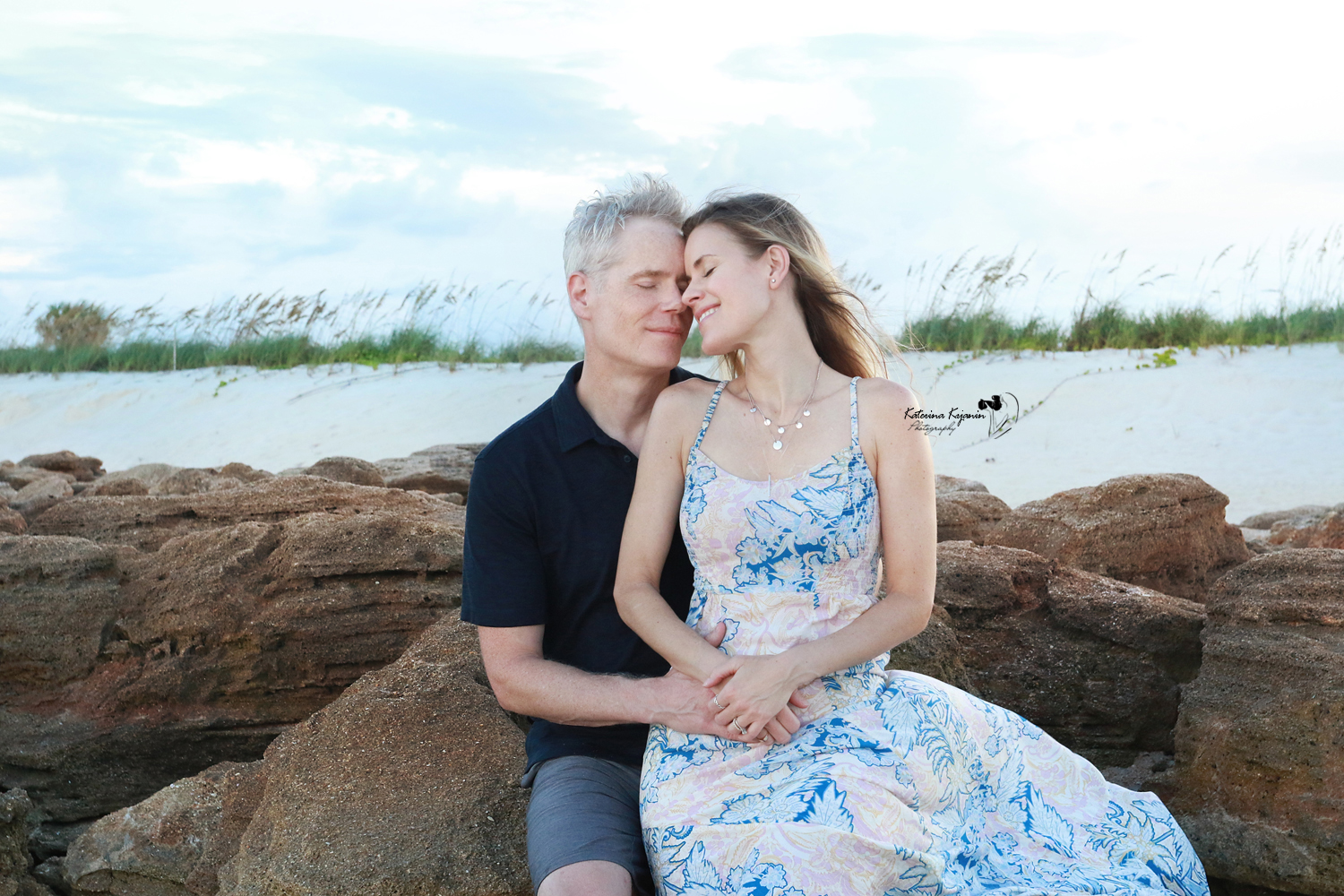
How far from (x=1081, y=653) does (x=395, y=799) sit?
257cm

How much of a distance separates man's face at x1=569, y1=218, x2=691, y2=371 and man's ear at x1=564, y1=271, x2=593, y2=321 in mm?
32

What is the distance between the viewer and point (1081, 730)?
13.4 feet

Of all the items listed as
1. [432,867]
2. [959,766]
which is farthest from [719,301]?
[432,867]

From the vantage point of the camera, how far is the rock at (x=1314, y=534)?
5.99 meters

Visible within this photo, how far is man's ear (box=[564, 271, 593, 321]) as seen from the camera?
3104mm

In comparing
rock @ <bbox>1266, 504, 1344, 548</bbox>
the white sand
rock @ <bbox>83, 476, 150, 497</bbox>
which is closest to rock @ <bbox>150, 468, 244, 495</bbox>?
rock @ <bbox>83, 476, 150, 497</bbox>

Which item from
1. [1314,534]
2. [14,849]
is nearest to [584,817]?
[14,849]

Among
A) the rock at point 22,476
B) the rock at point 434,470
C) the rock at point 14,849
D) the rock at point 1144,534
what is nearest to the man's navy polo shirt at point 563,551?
the rock at point 14,849

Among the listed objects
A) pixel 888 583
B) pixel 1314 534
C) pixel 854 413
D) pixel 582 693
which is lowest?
pixel 1314 534

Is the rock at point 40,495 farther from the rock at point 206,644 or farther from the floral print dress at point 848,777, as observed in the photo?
the floral print dress at point 848,777

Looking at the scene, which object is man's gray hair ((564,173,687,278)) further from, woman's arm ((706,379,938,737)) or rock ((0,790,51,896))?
rock ((0,790,51,896))

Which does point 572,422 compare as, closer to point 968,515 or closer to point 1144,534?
point 1144,534

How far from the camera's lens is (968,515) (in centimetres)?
599

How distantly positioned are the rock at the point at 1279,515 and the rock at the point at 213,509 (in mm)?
6104
